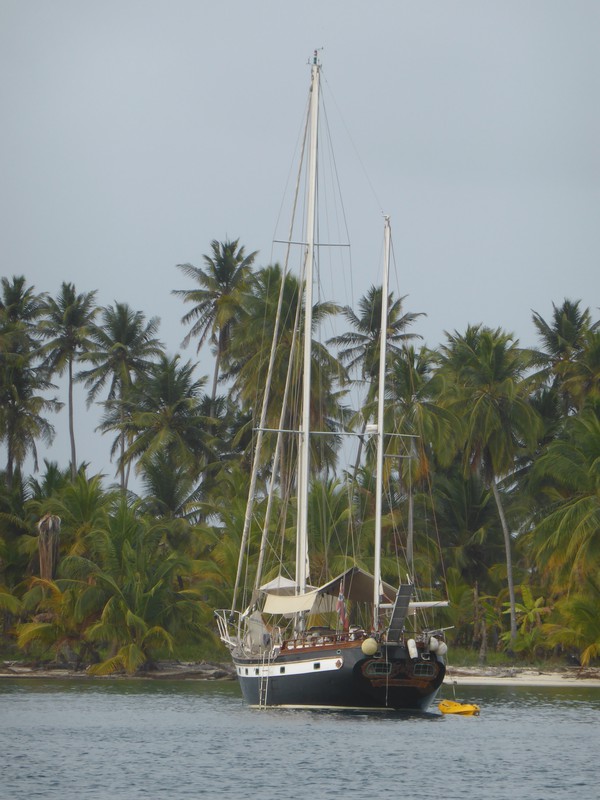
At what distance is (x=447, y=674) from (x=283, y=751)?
104 feet

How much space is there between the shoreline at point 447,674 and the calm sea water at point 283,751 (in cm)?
1088

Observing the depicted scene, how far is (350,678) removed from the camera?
137 feet

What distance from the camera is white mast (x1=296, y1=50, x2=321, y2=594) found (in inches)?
1799

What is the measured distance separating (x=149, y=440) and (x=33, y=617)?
20.2m

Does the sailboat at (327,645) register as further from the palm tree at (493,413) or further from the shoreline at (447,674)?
the palm tree at (493,413)

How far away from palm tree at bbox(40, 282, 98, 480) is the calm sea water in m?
40.7

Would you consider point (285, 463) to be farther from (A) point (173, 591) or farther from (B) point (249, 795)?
(B) point (249, 795)

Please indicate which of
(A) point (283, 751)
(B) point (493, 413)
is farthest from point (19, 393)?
(A) point (283, 751)

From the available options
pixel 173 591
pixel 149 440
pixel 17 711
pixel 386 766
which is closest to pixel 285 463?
pixel 173 591

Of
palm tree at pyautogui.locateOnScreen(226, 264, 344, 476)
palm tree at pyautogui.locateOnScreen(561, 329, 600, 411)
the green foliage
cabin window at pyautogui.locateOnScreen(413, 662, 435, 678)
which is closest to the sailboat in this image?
cabin window at pyautogui.locateOnScreen(413, 662, 435, 678)

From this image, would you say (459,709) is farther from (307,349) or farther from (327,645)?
(307,349)

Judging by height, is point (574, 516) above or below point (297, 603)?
above

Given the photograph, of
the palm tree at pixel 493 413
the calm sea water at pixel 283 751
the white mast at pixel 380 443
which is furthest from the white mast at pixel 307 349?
the palm tree at pixel 493 413

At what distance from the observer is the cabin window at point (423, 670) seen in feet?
141
